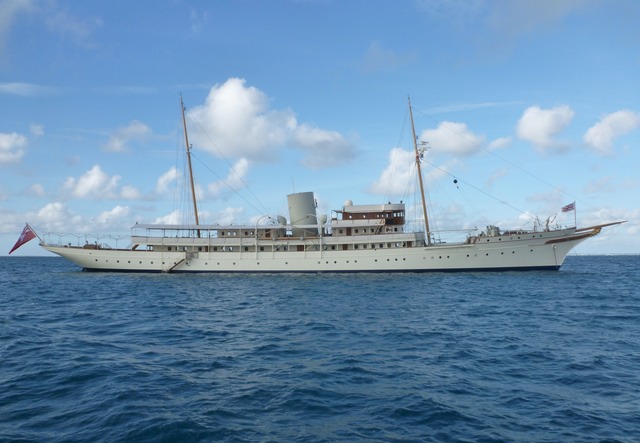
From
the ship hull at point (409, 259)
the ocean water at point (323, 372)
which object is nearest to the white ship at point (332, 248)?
the ship hull at point (409, 259)

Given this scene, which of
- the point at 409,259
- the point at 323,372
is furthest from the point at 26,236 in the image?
the point at 323,372

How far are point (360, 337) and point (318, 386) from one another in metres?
5.54

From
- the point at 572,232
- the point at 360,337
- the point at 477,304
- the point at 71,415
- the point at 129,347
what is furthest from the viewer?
the point at 572,232

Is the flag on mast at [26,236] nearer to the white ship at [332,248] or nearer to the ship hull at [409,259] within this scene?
the white ship at [332,248]

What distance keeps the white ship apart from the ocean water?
1828 centimetres

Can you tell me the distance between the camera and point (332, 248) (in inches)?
1778

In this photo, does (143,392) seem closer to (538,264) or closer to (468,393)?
(468,393)

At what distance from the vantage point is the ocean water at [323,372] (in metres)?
8.01

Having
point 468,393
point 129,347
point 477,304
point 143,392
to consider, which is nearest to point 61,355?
point 129,347

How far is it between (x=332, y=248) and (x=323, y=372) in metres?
33.9

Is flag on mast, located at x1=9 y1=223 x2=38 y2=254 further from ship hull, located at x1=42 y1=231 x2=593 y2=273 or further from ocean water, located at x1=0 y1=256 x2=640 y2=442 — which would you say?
ocean water, located at x1=0 y1=256 x2=640 y2=442

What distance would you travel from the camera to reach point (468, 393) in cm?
988

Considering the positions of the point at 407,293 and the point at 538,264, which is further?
the point at 538,264

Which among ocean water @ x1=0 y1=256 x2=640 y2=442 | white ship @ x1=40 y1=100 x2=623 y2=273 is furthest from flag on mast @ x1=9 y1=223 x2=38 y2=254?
ocean water @ x1=0 y1=256 x2=640 y2=442
